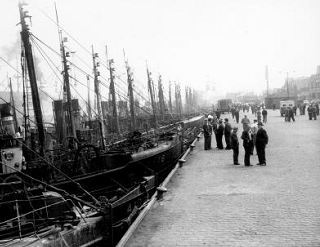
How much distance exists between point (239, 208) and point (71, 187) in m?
6.78

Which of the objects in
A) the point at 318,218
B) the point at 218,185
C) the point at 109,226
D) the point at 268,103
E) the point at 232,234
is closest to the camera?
the point at 232,234

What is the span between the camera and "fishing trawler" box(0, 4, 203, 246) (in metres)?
7.21

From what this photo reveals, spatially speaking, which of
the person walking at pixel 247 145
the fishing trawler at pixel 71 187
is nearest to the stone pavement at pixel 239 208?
the person walking at pixel 247 145

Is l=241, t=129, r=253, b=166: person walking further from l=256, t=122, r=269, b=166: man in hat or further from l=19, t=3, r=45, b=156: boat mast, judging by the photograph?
l=19, t=3, r=45, b=156: boat mast

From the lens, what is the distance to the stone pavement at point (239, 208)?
650 cm

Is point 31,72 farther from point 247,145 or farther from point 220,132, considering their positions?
point 220,132

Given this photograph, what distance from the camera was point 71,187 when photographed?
41.1 feet

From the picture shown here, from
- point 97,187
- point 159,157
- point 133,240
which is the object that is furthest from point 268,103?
point 133,240

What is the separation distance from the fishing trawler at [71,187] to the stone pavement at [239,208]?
1300mm

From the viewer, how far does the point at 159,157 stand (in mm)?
17188

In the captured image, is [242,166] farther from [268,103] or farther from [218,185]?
[268,103]

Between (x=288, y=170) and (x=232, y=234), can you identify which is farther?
(x=288, y=170)

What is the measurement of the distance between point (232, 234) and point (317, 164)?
24.6ft

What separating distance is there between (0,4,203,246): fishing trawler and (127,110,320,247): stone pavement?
1300mm
